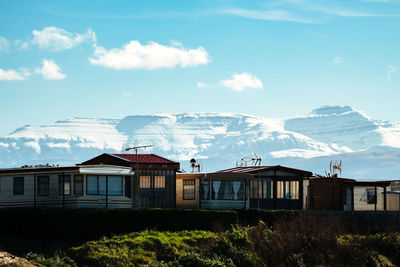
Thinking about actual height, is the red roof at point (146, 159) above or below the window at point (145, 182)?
above

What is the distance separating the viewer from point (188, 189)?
60656mm

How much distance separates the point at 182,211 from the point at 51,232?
9.88 metres

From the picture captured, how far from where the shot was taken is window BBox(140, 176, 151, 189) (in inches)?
2240

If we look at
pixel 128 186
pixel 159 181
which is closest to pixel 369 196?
pixel 159 181

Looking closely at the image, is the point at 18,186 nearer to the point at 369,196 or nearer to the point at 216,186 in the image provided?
the point at 216,186

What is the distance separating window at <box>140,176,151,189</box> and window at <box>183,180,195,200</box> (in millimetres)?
4500

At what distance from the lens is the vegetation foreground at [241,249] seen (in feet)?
134

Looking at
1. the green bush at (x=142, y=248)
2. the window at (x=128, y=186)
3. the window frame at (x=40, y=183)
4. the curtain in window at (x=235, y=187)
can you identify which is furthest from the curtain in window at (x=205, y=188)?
the window frame at (x=40, y=183)

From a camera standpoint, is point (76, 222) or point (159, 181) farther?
point (159, 181)

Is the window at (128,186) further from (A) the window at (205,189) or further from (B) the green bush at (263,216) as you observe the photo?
(B) the green bush at (263,216)

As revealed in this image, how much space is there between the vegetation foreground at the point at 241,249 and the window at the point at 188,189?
11024mm

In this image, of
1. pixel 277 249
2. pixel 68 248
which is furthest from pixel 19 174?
pixel 277 249

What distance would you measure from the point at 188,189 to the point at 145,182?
5.06 meters

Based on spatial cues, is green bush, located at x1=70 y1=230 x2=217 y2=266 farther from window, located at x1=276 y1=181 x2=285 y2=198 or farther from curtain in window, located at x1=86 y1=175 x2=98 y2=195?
window, located at x1=276 y1=181 x2=285 y2=198
